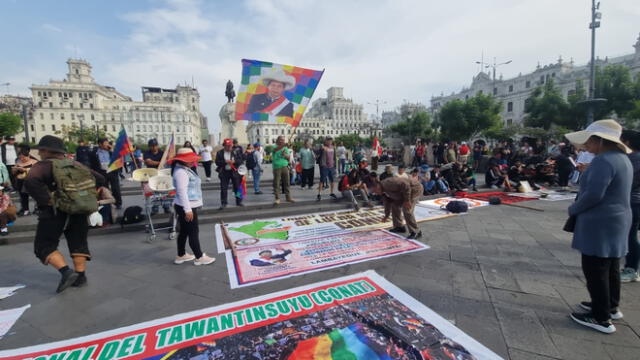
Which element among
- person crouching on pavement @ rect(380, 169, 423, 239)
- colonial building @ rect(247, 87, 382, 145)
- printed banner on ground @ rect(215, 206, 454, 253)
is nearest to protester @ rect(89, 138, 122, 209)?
printed banner on ground @ rect(215, 206, 454, 253)

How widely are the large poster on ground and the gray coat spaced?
50.9 inches

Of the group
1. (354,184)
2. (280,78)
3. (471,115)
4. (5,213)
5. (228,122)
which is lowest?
(5,213)

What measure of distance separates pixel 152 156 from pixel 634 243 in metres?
8.59

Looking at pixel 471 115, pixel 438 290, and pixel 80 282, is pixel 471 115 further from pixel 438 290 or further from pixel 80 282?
pixel 80 282

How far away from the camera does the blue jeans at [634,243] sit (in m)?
2.78

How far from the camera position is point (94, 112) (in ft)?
264

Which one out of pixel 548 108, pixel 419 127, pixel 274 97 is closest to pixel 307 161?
pixel 274 97

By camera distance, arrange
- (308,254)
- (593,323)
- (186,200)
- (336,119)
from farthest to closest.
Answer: (336,119) < (308,254) < (186,200) < (593,323)

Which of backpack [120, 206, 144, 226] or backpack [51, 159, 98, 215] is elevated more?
backpack [51, 159, 98, 215]

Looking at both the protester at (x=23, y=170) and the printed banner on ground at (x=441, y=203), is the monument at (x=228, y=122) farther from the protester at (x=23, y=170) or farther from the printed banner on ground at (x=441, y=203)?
the printed banner on ground at (x=441, y=203)

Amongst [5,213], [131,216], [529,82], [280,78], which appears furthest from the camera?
[529,82]

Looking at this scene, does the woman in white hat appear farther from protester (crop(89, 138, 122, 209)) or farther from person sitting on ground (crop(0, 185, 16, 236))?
person sitting on ground (crop(0, 185, 16, 236))

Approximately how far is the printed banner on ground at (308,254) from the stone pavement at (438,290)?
0.59 ft

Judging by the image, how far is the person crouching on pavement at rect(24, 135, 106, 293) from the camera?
2.96m
